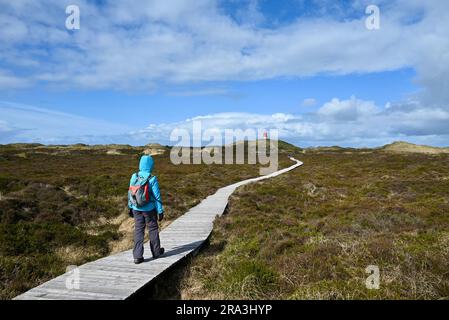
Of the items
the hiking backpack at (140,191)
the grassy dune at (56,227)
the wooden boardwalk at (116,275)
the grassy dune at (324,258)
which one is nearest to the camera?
the wooden boardwalk at (116,275)

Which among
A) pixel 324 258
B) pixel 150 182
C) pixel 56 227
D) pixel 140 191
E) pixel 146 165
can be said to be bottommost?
pixel 56 227

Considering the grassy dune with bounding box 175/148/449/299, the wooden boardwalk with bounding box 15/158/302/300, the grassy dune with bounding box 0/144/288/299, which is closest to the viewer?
the wooden boardwalk with bounding box 15/158/302/300

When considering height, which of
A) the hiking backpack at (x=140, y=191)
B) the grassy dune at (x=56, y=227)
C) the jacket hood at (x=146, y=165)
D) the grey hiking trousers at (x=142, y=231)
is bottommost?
the grassy dune at (x=56, y=227)

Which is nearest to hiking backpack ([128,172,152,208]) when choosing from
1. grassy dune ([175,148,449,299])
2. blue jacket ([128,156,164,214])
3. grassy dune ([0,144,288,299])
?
blue jacket ([128,156,164,214])

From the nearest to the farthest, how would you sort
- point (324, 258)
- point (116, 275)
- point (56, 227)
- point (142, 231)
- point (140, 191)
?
point (116, 275), point (324, 258), point (140, 191), point (142, 231), point (56, 227)

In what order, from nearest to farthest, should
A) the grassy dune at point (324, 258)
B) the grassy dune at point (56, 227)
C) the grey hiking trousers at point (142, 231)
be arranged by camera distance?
the grassy dune at point (324, 258)
the grey hiking trousers at point (142, 231)
the grassy dune at point (56, 227)

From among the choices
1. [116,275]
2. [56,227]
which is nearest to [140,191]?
[116,275]

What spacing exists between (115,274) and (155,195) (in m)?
1.61

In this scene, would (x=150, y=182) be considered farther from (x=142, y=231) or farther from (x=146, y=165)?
(x=142, y=231)

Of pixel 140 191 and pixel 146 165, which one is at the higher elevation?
pixel 146 165

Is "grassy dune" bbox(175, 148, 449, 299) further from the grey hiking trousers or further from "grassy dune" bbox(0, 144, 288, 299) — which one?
"grassy dune" bbox(0, 144, 288, 299)

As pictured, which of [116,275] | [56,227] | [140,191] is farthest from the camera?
[56,227]

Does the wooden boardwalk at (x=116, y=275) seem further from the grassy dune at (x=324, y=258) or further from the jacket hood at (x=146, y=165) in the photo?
the jacket hood at (x=146, y=165)

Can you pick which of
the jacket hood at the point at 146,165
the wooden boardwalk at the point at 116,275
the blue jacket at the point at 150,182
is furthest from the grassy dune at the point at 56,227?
the jacket hood at the point at 146,165
